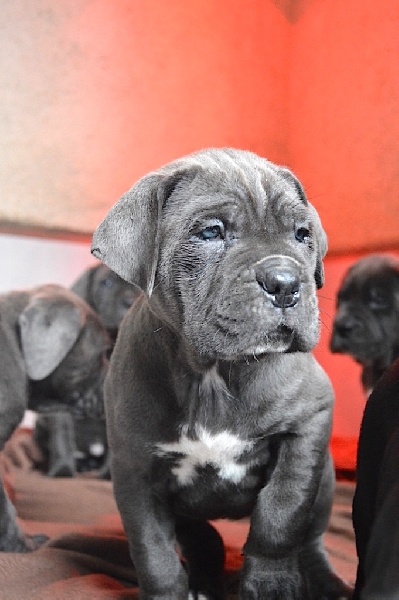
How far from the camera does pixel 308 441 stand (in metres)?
1.74

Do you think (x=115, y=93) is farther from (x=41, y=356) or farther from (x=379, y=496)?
(x=379, y=496)

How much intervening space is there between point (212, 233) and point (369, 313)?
258cm

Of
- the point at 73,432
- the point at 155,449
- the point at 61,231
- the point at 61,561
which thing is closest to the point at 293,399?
the point at 155,449

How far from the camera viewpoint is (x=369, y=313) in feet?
13.2

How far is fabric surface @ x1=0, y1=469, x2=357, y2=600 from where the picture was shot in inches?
76.3

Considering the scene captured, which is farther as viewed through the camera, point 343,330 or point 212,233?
point 343,330

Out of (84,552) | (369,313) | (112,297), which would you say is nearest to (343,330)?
(369,313)

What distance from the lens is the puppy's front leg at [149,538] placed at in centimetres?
171

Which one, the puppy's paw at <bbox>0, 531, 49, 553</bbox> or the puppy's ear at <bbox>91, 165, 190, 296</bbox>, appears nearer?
the puppy's ear at <bbox>91, 165, 190, 296</bbox>

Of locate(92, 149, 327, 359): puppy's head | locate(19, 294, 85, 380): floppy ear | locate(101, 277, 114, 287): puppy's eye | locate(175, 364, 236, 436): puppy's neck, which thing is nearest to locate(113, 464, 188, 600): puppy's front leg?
locate(175, 364, 236, 436): puppy's neck

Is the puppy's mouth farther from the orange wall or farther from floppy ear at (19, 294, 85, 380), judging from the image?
the orange wall

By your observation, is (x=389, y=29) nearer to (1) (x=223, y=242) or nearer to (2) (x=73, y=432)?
(2) (x=73, y=432)

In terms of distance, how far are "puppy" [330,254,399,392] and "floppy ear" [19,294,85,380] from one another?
5.81 feet

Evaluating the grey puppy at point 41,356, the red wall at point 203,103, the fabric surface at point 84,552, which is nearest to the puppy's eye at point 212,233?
→ the fabric surface at point 84,552
